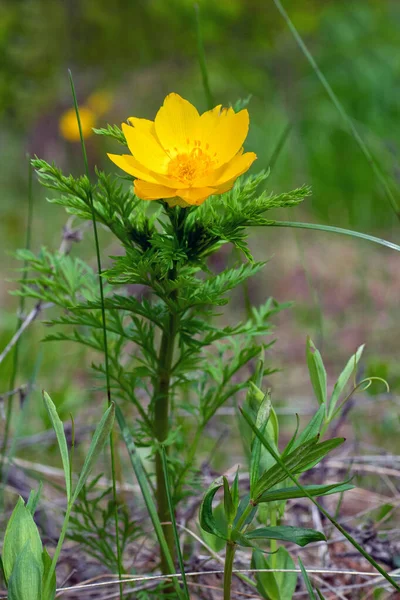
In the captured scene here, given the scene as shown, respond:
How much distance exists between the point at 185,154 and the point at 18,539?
0.55 metres

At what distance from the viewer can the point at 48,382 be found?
234 centimetres

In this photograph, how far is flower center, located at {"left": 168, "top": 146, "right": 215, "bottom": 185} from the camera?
2.85 feet

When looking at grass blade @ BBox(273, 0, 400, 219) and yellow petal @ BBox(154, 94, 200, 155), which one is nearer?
yellow petal @ BBox(154, 94, 200, 155)

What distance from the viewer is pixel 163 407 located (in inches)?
38.9

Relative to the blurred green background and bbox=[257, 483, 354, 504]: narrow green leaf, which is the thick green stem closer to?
bbox=[257, 483, 354, 504]: narrow green leaf

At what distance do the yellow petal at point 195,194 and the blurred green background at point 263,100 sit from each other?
1719 millimetres

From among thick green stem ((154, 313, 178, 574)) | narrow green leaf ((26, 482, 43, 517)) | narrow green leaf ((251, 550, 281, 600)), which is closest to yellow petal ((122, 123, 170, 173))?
thick green stem ((154, 313, 178, 574))

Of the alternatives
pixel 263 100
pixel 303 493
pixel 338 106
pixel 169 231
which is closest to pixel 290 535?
pixel 303 493

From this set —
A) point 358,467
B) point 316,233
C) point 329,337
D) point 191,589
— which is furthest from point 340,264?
point 191,589

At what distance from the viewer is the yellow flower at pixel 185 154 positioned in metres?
0.79

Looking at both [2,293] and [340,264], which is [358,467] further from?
[2,293]

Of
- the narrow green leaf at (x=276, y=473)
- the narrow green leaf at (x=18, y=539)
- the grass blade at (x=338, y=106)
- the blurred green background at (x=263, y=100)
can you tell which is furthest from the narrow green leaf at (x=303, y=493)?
the blurred green background at (x=263, y=100)

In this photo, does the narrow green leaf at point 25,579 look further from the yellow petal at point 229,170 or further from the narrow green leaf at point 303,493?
the yellow petal at point 229,170

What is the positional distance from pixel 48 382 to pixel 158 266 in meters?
1.61
